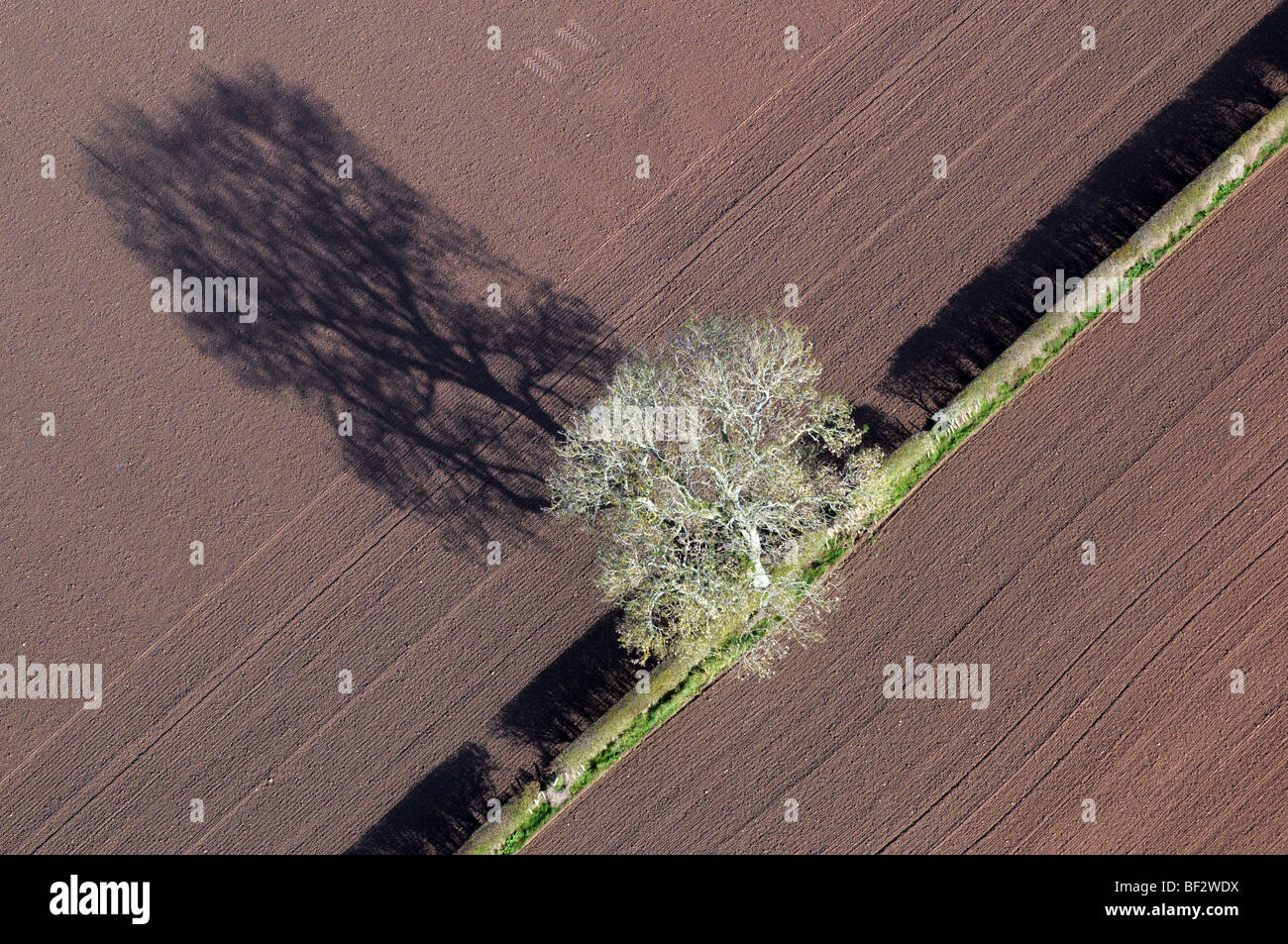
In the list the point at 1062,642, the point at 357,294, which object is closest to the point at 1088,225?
the point at 1062,642

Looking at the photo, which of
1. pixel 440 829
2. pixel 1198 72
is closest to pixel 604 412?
pixel 440 829

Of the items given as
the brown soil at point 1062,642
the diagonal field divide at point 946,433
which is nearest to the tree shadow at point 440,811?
the diagonal field divide at point 946,433

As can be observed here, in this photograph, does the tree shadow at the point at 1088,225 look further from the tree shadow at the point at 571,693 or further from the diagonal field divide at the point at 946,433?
the tree shadow at the point at 571,693

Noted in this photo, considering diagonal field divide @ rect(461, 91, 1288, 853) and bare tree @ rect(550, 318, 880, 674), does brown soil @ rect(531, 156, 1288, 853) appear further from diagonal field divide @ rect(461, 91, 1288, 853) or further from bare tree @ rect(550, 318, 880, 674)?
bare tree @ rect(550, 318, 880, 674)

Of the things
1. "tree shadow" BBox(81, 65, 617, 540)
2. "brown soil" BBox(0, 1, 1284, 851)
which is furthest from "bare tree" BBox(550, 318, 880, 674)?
"tree shadow" BBox(81, 65, 617, 540)

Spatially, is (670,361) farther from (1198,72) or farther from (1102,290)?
(1198,72)

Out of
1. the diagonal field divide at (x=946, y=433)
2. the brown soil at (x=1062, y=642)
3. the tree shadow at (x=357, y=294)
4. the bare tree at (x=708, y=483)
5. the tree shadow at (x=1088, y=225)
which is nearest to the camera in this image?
the bare tree at (x=708, y=483)
